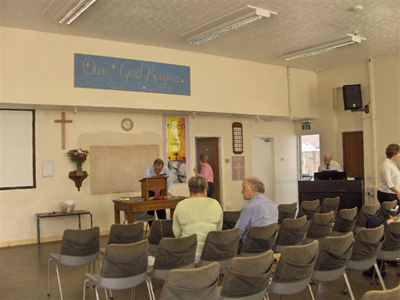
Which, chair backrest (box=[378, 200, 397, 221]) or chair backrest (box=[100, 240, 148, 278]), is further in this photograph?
chair backrest (box=[378, 200, 397, 221])

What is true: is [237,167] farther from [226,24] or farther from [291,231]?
[291,231]

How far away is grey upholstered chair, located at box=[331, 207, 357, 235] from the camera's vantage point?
5.64m

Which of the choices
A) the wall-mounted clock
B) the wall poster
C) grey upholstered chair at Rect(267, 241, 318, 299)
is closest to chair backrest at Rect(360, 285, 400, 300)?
grey upholstered chair at Rect(267, 241, 318, 299)

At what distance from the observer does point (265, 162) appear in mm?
11859

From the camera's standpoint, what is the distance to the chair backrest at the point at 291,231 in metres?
4.85

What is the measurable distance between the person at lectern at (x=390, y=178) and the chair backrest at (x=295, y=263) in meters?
3.78

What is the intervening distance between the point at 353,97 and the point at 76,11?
7.06m

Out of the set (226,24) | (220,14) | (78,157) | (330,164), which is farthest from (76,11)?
(330,164)

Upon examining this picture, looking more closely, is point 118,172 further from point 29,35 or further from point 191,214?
point 191,214

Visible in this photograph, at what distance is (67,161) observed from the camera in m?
8.37

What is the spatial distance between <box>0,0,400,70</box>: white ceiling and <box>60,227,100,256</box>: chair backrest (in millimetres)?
3520

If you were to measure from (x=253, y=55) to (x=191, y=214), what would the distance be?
6.32m

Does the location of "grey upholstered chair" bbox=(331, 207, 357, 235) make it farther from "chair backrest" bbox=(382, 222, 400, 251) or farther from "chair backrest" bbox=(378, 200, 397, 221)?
"chair backrest" bbox=(382, 222, 400, 251)

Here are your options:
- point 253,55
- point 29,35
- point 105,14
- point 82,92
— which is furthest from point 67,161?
point 253,55
